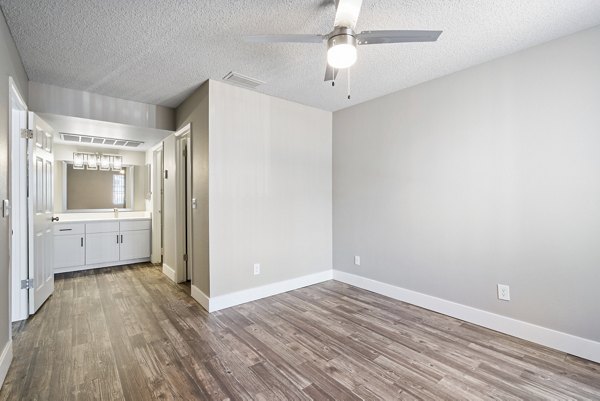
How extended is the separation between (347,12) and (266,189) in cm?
227

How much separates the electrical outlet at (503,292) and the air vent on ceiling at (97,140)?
5.44m

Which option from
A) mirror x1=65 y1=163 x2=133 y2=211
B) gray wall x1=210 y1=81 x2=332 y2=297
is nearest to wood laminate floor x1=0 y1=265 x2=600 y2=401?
gray wall x1=210 y1=81 x2=332 y2=297

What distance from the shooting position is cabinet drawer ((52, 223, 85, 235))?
431cm

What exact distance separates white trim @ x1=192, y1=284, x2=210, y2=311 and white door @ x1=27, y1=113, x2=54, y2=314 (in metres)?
1.55

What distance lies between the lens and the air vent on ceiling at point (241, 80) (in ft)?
9.52

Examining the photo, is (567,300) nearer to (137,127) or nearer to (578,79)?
(578,79)

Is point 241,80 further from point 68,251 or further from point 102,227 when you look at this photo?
point 68,251

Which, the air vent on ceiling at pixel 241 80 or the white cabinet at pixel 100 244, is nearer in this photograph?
the air vent on ceiling at pixel 241 80

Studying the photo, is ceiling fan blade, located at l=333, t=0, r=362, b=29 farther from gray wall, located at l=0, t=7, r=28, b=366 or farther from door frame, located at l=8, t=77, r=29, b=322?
door frame, located at l=8, t=77, r=29, b=322

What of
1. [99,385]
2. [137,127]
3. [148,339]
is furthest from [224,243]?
[137,127]

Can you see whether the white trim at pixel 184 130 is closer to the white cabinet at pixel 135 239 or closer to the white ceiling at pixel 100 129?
the white ceiling at pixel 100 129

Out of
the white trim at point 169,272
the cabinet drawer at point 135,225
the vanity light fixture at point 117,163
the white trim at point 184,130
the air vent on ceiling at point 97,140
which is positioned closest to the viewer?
the white trim at point 184,130

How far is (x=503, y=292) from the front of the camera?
2521 mm

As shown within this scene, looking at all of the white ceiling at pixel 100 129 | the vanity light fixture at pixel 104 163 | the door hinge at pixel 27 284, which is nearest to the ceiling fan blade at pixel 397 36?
the white ceiling at pixel 100 129
